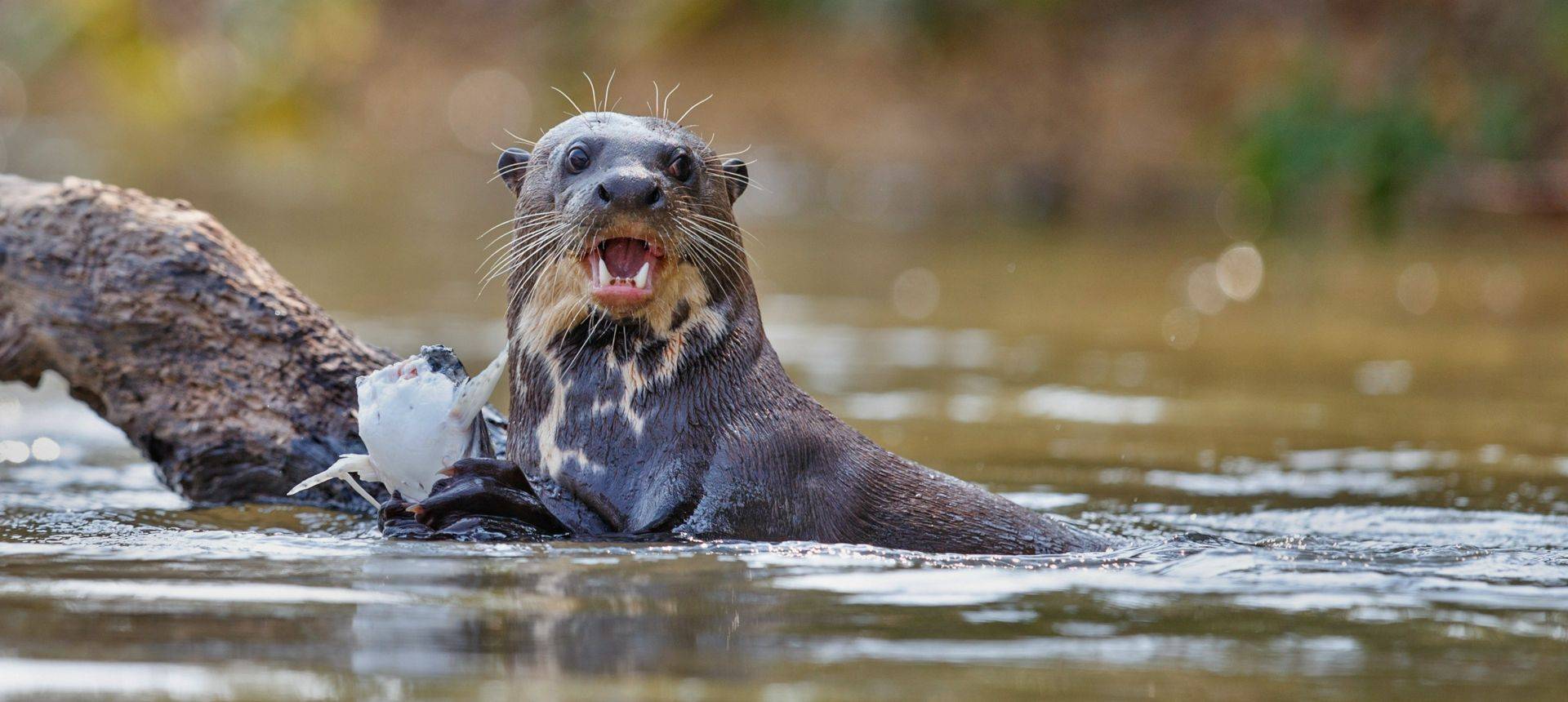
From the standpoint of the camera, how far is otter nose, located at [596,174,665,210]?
4359 millimetres

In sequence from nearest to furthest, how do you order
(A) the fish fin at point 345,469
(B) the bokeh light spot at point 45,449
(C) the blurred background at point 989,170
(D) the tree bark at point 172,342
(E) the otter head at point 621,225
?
(E) the otter head at point 621,225 < (A) the fish fin at point 345,469 < (D) the tree bark at point 172,342 < (B) the bokeh light spot at point 45,449 < (C) the blurred background at point 989,170

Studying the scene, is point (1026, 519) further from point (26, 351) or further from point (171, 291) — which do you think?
point (26, 351)

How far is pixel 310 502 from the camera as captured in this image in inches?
221

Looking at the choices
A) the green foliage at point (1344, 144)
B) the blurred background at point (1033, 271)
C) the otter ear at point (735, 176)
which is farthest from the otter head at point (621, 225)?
the green foliage at point (1344, 144)

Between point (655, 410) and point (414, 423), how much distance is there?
60 centimetres

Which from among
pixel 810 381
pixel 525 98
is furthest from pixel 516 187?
pixel 525 98

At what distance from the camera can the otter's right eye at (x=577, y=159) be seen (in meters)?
4.60

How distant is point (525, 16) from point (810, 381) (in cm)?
2173

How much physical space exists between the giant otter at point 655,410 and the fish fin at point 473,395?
0.06 meters

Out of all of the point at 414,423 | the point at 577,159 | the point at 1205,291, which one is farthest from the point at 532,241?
the point at 1205,291

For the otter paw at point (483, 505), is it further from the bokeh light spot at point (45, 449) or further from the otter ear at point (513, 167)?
the bokeh light spot at point (45, 449)

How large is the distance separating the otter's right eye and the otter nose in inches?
8.8

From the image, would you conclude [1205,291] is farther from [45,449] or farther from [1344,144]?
[45,449]

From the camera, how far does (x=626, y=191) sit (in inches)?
172
